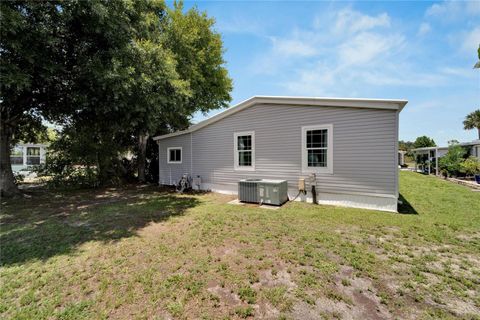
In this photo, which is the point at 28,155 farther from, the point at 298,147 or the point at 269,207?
the point at 298,147

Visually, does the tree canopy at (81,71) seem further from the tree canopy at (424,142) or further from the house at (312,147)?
the tree canopy at (424,142)

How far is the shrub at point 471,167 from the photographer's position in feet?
45.0

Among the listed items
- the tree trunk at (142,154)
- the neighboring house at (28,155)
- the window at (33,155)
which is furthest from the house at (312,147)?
the window at (33,155)

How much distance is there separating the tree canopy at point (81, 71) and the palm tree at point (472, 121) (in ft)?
115

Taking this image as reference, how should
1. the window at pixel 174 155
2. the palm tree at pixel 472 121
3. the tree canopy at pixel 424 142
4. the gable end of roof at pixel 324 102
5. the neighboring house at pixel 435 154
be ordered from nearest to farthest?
the gable end of roof at pixel 324 102
the window at pixel 174 155
the neighboring house at pixel 435 154
the palm tree at pixel 472 121
the tree canopy at pixel 424 142

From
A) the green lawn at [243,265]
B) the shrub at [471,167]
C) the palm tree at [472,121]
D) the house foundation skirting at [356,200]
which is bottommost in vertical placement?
the green lawn at [243,265]

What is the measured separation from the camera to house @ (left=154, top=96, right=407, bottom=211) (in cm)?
643

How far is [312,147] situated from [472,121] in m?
33.3

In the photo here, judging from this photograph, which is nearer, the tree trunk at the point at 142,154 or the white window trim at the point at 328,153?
the white window trim at the point at 328,153


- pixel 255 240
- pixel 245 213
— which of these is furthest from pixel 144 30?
pixel 255 240

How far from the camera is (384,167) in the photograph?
20.9ft

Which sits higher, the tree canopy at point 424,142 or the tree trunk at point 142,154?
the tree canopy at point 424,142

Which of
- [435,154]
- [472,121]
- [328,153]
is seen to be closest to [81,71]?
[328,153]

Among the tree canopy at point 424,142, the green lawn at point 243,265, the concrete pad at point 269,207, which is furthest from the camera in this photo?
the tree canopy at point 424,142
